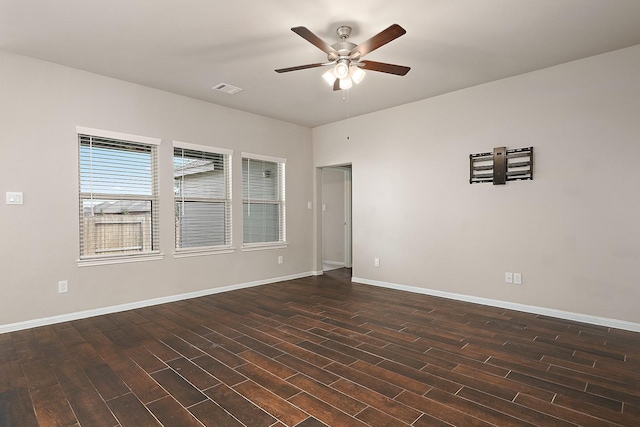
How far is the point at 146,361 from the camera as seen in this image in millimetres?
2674

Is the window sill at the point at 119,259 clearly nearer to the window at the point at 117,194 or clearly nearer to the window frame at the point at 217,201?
the window at the point at 117,194

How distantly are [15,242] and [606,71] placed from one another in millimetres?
6156

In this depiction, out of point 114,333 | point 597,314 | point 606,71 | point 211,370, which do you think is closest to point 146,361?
point 211,370

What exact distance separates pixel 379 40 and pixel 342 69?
43 cm

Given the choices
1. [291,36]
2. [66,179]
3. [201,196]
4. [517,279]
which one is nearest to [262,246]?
[201,196]

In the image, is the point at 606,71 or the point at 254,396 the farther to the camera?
the point at 606,71

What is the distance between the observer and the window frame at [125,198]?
382cm

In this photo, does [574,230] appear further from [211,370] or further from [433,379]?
[211,370]

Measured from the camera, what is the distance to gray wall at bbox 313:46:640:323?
3.42m

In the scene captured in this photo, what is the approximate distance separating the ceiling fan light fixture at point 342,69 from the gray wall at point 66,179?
2.64m

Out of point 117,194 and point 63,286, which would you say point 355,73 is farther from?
point 63,286

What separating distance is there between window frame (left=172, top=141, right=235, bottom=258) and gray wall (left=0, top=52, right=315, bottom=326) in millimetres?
71

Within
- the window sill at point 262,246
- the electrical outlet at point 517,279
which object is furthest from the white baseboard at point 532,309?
the window sill at point 262,246

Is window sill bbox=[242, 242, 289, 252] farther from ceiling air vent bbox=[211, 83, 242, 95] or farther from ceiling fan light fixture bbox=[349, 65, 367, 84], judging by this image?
ceiling fan light fixture bbox=[349, 65, 367, 84]
